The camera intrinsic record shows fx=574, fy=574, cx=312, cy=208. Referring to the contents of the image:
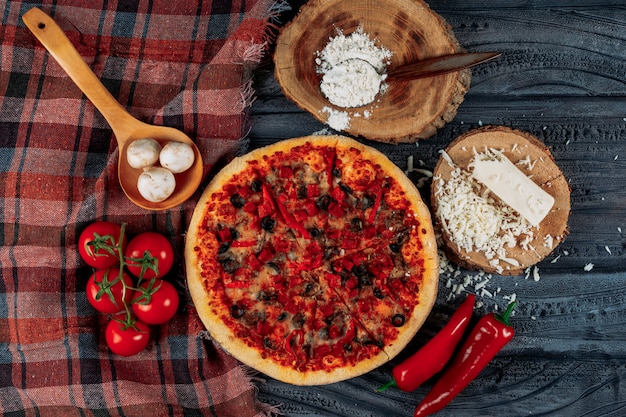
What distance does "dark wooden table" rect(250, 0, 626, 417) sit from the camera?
4.20 meters

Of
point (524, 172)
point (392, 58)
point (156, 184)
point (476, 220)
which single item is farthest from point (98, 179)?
point (524, 172)

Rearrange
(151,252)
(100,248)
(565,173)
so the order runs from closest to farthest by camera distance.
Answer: (100,248), (151,252), (565,173)

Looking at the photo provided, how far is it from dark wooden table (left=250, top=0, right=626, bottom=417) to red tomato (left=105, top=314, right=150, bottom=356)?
0.97 metres

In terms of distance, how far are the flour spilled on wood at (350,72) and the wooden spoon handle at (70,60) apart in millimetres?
1373

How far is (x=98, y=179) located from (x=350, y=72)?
6.12 feet

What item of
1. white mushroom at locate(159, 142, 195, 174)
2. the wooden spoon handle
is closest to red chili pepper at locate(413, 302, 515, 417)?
white mushroom at locate(159, 142, 195, 174)

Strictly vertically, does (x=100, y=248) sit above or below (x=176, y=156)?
below

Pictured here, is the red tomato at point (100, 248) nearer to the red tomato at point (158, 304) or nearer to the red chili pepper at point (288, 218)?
the red tomato at point (158, 304)

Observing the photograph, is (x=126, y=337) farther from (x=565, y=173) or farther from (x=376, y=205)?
(x=565, y=173)

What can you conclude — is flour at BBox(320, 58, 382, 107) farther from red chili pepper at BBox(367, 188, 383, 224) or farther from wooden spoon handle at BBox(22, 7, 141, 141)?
wooden spoon handle at BBox(22, 7, 141, 141)

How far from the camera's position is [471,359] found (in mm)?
3951

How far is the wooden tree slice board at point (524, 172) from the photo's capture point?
12.6 feet

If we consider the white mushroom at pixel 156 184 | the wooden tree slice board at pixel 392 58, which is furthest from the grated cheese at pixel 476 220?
the white mushroom at pixel 156 184

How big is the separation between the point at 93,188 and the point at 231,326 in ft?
4.51
